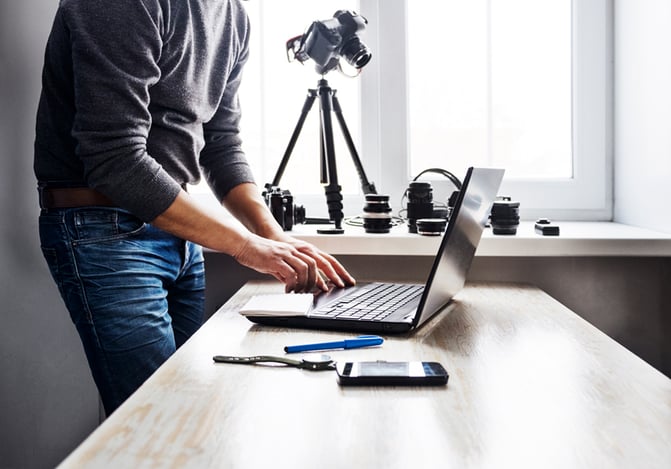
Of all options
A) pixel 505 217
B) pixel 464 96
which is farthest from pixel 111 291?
pixel 464 96

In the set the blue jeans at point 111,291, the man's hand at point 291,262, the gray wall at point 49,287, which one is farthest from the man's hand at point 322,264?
the gray wall at point 49,287

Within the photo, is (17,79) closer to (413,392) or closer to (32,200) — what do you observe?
(32,200)

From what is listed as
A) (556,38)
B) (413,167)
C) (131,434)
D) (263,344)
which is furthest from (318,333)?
(556,38)

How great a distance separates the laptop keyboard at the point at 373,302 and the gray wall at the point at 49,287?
59 centimetres

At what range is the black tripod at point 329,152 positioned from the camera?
6.06 ft

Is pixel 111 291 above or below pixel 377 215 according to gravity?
below

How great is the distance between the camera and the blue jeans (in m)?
1.26

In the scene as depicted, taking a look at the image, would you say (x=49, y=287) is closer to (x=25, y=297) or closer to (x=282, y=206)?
(x=25, y=297)

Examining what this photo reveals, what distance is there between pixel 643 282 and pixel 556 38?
0.80m

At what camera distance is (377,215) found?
5.80 feet

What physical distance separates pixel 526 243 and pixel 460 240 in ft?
2.16

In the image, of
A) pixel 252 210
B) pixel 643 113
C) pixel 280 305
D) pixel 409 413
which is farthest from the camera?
pixel 643 113

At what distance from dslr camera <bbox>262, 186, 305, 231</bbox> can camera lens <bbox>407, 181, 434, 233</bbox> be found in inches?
13.2

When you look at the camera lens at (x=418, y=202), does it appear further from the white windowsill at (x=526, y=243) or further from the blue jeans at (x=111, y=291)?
the blue jeans at (x=111, y=291)
